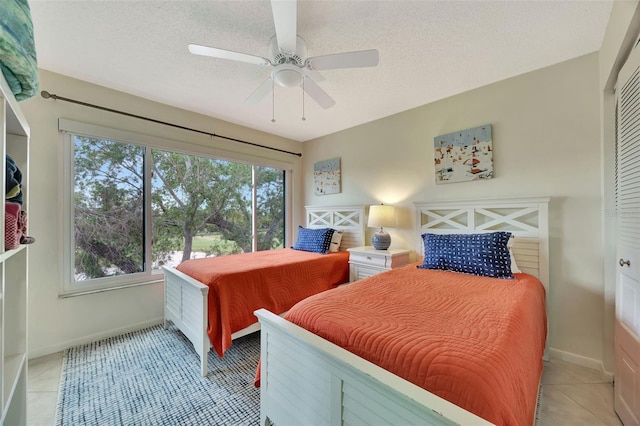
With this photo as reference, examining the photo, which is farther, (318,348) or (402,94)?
(402,94)

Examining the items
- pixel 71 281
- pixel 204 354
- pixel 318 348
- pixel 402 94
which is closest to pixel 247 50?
pixel 402 94

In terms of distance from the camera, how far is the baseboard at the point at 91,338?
2.21 meters

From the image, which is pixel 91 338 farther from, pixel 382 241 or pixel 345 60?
pixel 345 60

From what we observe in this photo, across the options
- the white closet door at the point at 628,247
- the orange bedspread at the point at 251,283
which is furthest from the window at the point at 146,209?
the white closet door at the point at 628,247

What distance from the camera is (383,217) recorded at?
3002mm

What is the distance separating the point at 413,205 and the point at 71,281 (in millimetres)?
3615

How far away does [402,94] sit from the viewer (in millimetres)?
2652

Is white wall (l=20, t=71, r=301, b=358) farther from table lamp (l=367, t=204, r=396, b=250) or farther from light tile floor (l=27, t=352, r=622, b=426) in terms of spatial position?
table lamp (l=367, t=204, r=396, b=250)

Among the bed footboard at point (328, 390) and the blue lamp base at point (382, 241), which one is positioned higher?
the blue lamp base at point (382, 241)

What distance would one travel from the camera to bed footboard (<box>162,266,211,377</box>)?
195 centimetres

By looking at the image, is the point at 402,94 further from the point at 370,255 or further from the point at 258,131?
the point at 258,131

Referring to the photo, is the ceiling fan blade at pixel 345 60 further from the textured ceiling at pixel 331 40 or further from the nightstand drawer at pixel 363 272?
the nightstand drawer at pixel 363 272

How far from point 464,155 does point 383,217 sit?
1.06 m

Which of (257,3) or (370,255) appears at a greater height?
(257,3)
